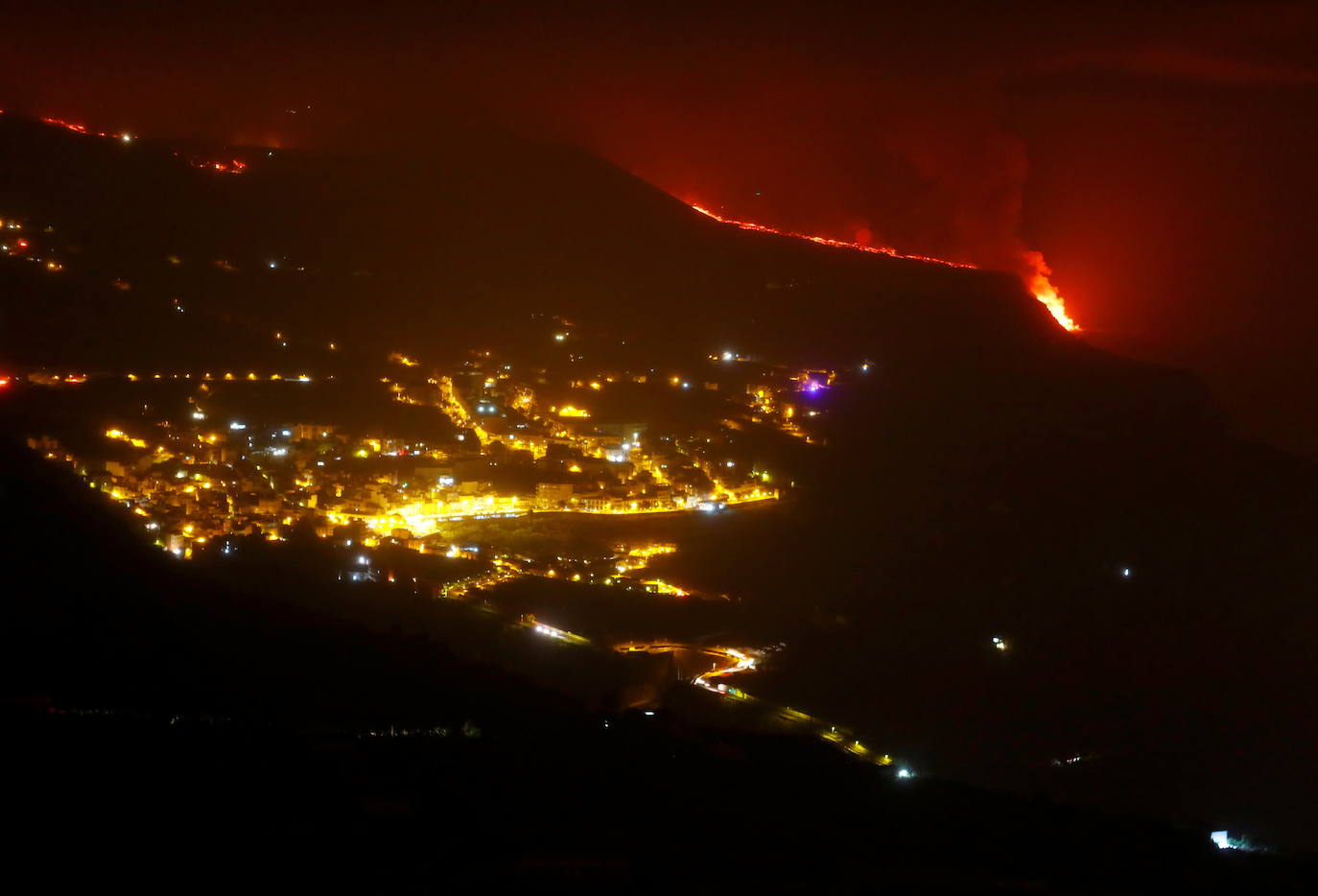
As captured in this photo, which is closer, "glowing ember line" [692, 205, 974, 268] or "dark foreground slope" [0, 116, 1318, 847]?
"dark foreground slope" [0, 116, 1318, 847]

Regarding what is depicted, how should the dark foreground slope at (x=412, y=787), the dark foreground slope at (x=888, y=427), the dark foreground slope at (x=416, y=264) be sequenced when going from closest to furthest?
1. the dark foreground slope at (x=412, y=787)
2. the dark foreground slope at (x=888, y=427)
3. the dark foreground slope at (x=416, y=264)

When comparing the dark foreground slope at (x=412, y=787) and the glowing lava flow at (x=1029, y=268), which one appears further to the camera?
the glowing lava flow at (x=1029, y=268)

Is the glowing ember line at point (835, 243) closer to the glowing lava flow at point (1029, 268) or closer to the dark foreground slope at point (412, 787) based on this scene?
the glowing lava flow at point (1029, 268)

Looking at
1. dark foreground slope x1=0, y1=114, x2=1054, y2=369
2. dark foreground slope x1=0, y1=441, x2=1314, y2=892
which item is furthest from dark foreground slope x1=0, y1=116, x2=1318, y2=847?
dark foreground slope x1=0, y1=441, x2=1314, y2=892

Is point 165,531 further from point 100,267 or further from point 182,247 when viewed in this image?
point 182,247

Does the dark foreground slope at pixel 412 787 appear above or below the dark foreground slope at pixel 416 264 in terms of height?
below

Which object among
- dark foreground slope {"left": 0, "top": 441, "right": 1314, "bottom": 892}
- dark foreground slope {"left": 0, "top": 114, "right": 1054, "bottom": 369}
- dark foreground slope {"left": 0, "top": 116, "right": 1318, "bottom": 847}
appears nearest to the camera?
dark foreground slope {"left": 0, "top": 441, "right": 1314, "bottom": 892}

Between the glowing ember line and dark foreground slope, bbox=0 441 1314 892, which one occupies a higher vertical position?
Answer: the glowing ember line

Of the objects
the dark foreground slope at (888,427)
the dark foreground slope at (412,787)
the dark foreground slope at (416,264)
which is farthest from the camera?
the dark foreground slope at (416,264)

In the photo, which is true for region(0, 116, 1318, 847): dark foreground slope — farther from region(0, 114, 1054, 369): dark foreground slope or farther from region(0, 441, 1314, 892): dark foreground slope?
region(0, 441, 1314, 892): dark foreground slope

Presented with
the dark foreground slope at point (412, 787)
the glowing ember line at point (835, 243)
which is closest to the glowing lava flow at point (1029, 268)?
the glowing ember line at point (835, 243)

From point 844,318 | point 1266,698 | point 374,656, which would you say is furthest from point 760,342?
point 374,656
